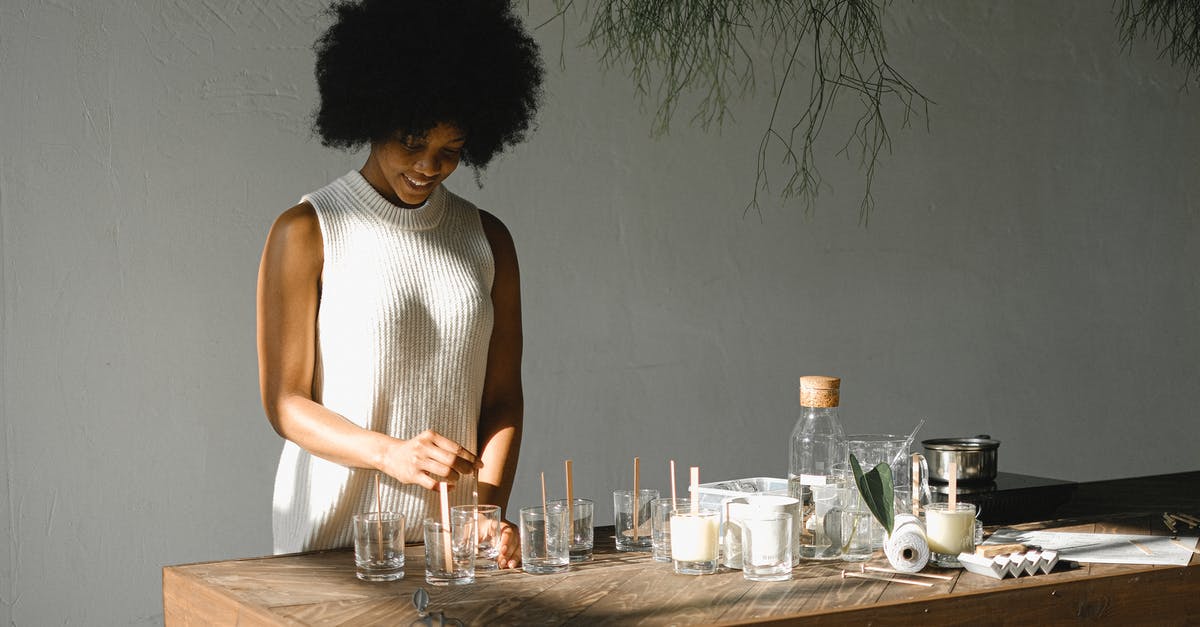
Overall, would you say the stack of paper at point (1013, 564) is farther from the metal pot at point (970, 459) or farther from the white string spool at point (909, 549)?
the metal pot at point (970, 459)

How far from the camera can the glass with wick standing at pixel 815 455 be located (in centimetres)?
176

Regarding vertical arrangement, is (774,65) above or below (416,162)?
above

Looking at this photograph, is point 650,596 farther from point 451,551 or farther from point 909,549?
point 909,549

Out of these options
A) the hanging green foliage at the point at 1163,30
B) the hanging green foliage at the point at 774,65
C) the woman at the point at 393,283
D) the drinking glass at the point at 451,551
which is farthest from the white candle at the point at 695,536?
the hanging green foliage at the point at 1163,30

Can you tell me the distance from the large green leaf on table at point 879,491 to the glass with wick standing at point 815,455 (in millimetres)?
66

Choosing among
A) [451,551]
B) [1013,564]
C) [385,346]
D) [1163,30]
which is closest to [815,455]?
[1013,564]

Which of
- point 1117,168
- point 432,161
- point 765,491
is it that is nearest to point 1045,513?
point 765,491

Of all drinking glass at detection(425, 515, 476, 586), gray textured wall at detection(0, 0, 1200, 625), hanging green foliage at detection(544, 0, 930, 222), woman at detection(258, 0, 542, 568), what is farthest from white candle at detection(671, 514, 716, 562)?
hanging green foliage at detection(544, 0, 930, 222)

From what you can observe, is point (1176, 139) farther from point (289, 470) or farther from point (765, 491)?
point (289, 470)

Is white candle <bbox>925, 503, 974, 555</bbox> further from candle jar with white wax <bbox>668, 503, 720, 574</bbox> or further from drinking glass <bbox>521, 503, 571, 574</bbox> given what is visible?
drinking glass <bbox>521, 503, 571, 574</bbox>

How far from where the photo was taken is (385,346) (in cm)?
196

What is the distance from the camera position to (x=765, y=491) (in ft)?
6.45

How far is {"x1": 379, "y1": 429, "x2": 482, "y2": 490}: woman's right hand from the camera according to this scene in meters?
1.64

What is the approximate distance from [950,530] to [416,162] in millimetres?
1002
